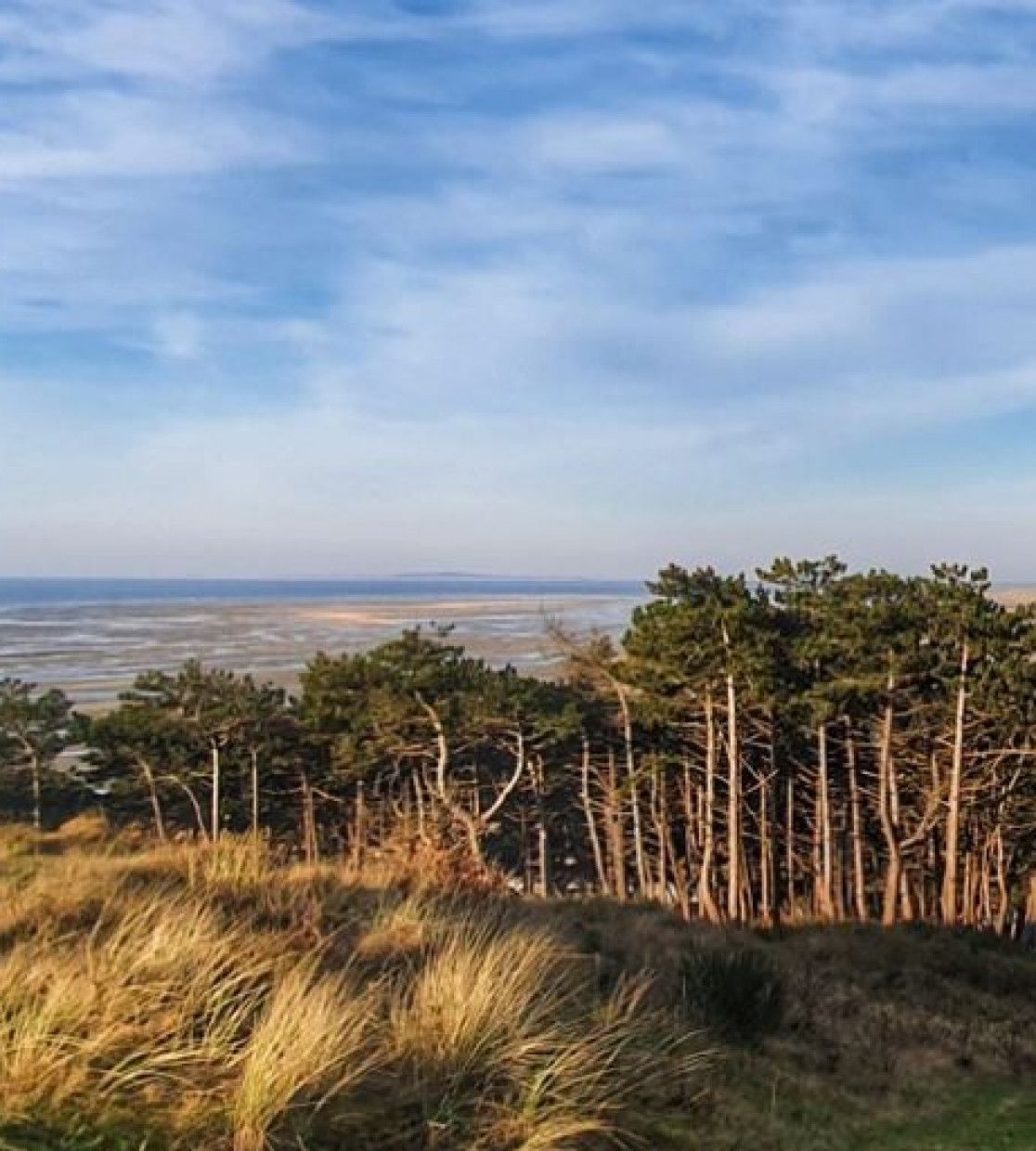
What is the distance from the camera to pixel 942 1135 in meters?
5.95

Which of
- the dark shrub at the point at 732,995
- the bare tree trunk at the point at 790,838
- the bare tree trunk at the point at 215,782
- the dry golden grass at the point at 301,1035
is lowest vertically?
the bare tree trunk at the point at 790,838

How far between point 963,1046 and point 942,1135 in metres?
2.80

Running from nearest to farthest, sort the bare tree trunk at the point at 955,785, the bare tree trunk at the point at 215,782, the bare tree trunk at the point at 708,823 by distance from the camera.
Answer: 1. the bare tree trunk at the point at 955,785
2. the bare tree trunk at the point at 708,823
3. the bare tree trunk at the point at 215,782

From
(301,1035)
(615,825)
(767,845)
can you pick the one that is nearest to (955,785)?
(767,845)

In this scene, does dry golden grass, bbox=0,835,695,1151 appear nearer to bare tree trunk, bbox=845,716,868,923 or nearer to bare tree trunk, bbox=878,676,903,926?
bare tree trunk, bbox=878,676,903,926

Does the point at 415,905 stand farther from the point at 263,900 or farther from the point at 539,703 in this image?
the point at 539,703

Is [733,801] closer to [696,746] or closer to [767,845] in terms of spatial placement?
[767,845]

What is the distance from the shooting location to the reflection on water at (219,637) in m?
56.5

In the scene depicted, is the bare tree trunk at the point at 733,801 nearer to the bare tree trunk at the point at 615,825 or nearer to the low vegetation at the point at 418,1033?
the bare tree trunk at the point at 615,825

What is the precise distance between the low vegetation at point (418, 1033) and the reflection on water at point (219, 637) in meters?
21.5

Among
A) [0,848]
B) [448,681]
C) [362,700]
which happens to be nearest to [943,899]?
[448,681]

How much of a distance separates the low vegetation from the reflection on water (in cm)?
2146

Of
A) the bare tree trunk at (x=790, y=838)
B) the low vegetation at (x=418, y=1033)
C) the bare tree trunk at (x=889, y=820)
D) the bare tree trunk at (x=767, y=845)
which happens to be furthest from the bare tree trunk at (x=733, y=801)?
the low vegetation at (x=418, y=1033)

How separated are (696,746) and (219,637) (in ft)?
188
